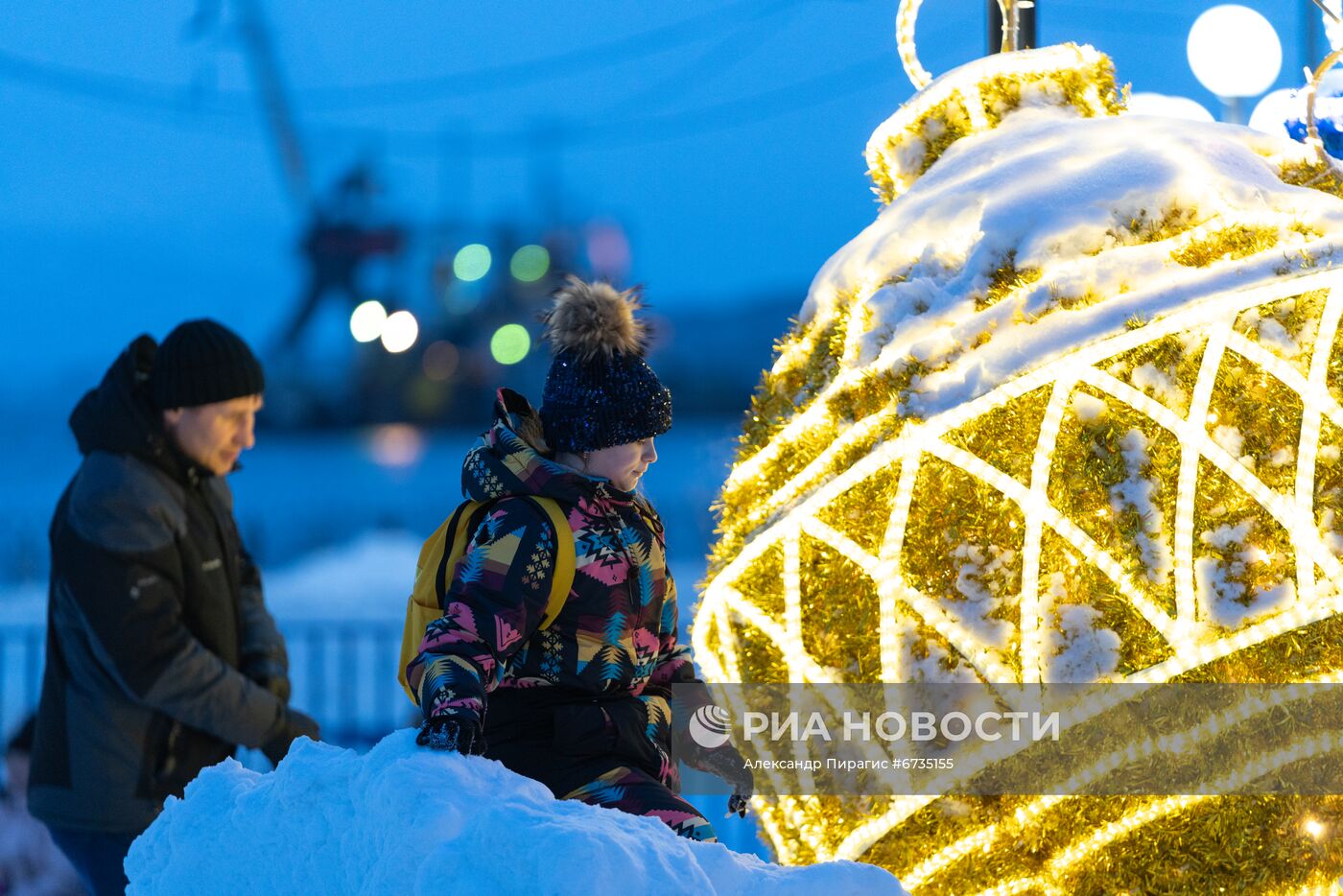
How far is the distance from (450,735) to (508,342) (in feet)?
56.5

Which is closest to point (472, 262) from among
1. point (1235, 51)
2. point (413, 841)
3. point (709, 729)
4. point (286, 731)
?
point (1235, 51)

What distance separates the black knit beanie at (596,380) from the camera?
7.68 ft

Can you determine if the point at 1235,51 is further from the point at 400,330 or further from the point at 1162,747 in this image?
the point at 400,330

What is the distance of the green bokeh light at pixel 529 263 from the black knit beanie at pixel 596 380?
17119 millimetres

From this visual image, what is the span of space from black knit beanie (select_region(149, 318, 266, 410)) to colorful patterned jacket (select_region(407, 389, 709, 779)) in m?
1.15

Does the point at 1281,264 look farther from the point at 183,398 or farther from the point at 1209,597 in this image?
the point at 183,398

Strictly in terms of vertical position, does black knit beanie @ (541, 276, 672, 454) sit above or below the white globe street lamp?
below

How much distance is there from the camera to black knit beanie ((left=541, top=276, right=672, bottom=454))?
7.68 ft

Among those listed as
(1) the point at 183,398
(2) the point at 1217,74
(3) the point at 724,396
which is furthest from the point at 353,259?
(1) the point at 183,398

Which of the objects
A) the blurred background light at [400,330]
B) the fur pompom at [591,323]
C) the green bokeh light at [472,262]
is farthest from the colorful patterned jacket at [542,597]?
the green bokeh light at [472,262]

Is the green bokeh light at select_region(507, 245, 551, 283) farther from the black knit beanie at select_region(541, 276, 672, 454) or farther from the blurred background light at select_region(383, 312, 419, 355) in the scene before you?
the black knit beanie at select_region(541, 276, 672, 454)

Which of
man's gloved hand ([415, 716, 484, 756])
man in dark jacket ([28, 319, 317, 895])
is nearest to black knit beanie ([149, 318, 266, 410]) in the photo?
man in dark jacket ([28, 319, 317, 895])

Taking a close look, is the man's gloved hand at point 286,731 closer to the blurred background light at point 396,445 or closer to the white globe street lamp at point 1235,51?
the white globe street lamp at point 1235,51

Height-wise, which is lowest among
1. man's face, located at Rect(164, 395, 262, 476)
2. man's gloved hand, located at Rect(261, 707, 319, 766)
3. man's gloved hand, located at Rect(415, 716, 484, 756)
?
man's gloved hand, located at Rect(261, 707, 319, 766)
